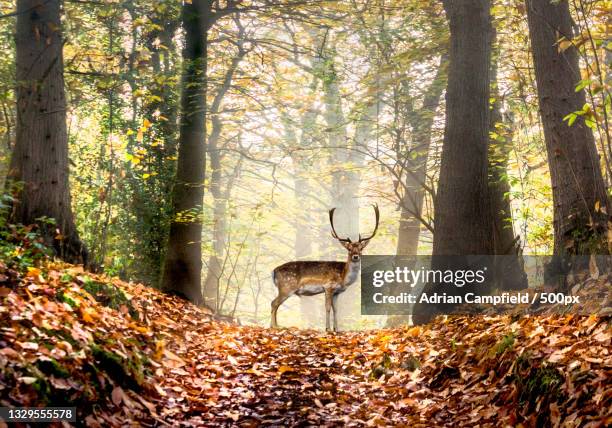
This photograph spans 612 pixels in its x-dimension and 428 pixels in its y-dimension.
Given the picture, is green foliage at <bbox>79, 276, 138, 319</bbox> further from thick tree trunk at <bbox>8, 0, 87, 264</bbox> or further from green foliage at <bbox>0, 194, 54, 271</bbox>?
thick tree trunk at <bbox>8, 0, 87, 264</bbox>

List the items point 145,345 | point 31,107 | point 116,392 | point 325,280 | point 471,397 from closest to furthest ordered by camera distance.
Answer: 1. point 116,392
2. point 471,397
3. point 145,345
4. point 31,107
5. point 325,280

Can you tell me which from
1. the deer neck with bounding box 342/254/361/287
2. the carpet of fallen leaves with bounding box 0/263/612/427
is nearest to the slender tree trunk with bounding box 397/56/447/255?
the deer neck with bounding box 342/254/361/287

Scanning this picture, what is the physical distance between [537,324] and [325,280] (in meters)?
6.79

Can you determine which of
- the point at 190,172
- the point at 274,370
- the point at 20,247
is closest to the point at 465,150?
the point at 274,370

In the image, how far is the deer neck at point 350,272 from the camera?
503 inches

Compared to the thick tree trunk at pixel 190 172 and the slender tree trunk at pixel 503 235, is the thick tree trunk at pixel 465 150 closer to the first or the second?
the slender tree trunk at pixel 503 235

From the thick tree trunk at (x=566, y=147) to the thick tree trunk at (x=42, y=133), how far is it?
21.9 feet

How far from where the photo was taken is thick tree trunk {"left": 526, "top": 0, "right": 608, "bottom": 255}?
7.62 meters

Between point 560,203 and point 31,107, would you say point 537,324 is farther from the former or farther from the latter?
point 31,107

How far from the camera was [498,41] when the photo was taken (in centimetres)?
1452

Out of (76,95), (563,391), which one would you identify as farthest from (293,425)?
(76,95)

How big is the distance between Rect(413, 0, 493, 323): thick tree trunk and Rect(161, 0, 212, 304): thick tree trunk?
4765 mm

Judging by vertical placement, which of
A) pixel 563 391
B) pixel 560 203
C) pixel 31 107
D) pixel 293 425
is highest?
pixel 31 107

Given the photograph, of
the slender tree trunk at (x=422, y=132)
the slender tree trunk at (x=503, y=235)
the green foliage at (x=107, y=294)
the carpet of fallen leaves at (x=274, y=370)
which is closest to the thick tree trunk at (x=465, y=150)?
Result: the slender tree trunk at (x=503, y=235)
